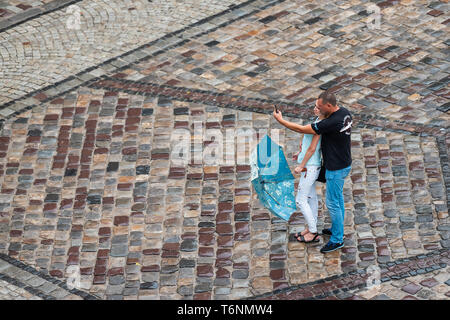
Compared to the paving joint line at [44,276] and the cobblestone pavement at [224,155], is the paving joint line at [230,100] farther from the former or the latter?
the paving joint line at [44,276]

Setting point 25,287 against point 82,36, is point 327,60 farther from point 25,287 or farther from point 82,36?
point 25,287

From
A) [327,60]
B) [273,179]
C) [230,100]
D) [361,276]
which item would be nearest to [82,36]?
[230,100]

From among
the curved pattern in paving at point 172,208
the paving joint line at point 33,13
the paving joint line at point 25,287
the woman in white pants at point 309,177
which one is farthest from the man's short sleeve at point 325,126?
the paving joint line at point 33,13

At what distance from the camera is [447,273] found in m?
8.34

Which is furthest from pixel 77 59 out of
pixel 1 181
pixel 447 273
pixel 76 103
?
pixel 447 273

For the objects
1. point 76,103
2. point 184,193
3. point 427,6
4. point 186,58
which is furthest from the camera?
point 427,6

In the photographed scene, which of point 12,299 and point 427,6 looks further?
point 427,6

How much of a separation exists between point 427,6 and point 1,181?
757cm

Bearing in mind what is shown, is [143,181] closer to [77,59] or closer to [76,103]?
[76,103]

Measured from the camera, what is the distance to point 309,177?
27.8 ft

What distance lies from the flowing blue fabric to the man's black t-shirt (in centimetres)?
57

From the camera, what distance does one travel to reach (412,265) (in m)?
8.51

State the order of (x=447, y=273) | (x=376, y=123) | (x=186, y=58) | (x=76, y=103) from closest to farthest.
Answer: (x=447, y=273), (x=376, y=123), (x=76, y=103), (x=186, y=58)

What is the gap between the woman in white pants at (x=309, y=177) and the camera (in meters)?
8.35
